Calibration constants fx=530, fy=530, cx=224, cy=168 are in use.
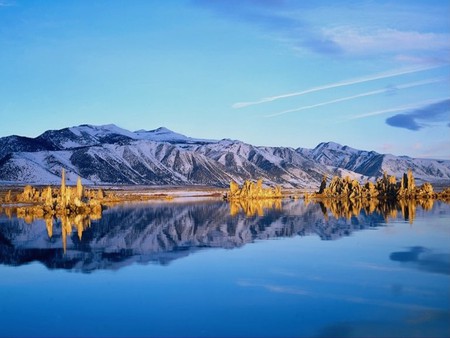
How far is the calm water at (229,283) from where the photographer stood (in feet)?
67.5

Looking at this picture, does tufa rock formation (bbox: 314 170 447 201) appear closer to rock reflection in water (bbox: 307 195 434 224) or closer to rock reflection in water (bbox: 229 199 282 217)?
rock reflection in water (bbox: 307 195 434 224)

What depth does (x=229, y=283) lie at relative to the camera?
28.5 meters

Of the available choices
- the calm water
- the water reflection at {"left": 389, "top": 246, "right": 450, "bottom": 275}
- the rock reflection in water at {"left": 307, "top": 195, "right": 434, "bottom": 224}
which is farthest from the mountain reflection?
the water reflection at {"left": 389, "top": 246, "right": 450, "bottom": 275}

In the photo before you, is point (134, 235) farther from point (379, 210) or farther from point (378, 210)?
point (379, 210)

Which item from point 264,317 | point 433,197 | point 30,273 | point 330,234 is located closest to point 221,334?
point 264,317

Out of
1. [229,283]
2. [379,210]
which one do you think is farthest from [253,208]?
[229,283]

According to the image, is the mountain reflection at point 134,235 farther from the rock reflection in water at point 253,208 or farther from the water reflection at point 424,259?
the water reflection at point 424,259

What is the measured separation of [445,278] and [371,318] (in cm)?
976

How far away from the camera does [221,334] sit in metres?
19.2

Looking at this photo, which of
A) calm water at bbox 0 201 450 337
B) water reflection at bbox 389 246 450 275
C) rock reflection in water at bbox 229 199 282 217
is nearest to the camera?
calm water at bbox 0 201 450 337

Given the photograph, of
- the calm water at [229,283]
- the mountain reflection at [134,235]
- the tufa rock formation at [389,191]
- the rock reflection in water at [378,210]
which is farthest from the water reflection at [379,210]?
the tufa rock formation at [389,191]

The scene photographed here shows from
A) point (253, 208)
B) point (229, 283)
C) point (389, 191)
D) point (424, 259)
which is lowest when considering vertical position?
point (229, 283)

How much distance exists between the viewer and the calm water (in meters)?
20.6

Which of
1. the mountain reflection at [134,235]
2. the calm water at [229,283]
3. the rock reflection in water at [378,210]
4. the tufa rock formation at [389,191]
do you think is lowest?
the calm water at [229,283]
